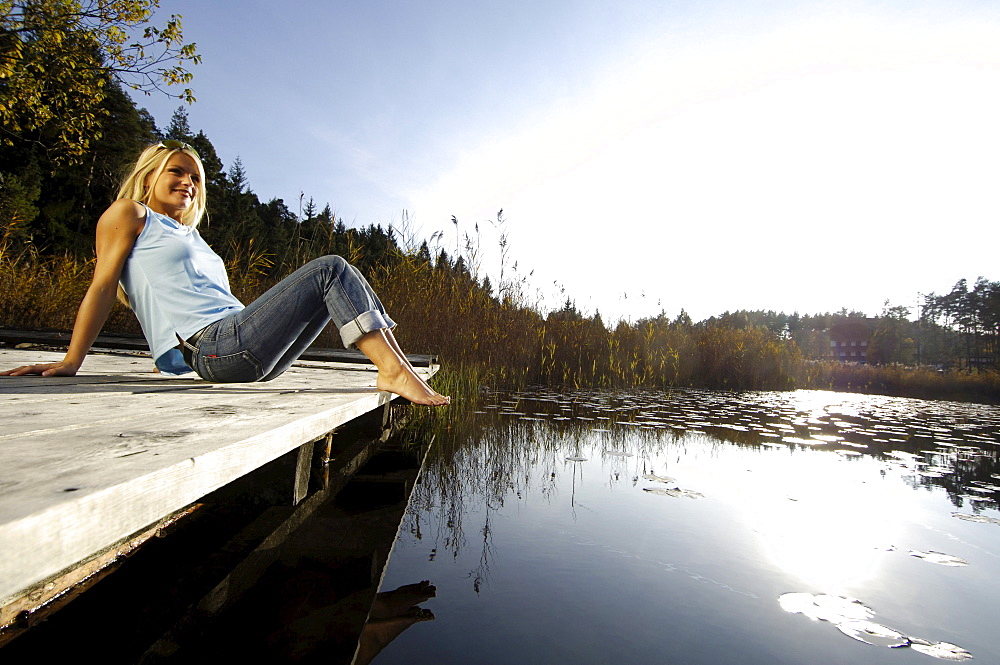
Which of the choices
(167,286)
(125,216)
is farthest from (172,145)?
(167,286)

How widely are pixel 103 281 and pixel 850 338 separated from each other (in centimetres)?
7219

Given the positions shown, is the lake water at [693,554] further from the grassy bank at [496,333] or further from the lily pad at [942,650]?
the grassy bank at [496,333]

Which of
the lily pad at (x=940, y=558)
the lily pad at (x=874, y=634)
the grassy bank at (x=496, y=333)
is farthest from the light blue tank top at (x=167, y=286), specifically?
the grassy bank at (x=496, y=333)

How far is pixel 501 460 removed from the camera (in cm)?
267

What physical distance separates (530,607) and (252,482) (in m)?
0.84

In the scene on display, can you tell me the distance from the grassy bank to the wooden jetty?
294 centimetres

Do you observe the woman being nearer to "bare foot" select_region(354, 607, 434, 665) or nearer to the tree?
"bare foot" select_region(354, 607, 434, 665)

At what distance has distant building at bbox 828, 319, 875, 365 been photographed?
5984cm

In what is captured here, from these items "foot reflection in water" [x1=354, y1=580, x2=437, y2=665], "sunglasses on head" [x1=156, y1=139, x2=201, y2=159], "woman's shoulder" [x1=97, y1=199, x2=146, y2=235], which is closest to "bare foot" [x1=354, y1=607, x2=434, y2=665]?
"foot reflection in water" [x1=354, y1=580, x2=437, y2=665]

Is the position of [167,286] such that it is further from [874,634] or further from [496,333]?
[496,333]

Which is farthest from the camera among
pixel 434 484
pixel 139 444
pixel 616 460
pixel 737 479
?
pixel 616 460

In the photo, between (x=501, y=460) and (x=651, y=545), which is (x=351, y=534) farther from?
(x=501, y=460)

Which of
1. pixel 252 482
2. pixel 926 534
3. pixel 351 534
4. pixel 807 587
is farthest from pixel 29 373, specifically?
pixel 926 534

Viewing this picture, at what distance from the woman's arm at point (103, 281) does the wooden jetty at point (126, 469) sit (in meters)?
0.08
